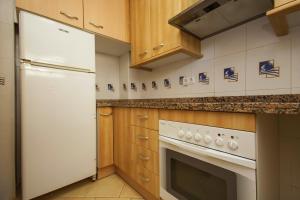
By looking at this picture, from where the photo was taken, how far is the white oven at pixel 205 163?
579mm

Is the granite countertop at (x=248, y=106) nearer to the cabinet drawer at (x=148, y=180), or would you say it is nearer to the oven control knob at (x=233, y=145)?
the oven control knob at (x=233, y=145)

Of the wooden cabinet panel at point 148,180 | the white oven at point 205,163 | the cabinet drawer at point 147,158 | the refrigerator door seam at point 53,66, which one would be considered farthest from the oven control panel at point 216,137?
the refrigerator door seam at point 53,66

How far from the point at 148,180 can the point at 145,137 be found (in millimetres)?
308

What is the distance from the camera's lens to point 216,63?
1209mm

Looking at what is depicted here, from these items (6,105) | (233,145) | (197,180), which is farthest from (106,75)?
(233,145)

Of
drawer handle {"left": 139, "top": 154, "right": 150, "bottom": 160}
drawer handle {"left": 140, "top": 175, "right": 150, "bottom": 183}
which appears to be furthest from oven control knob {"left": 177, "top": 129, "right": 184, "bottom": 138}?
drawer handle {"left": 140, "top": 175, "right": 150, "bottom": 183}

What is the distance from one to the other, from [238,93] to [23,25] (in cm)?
161

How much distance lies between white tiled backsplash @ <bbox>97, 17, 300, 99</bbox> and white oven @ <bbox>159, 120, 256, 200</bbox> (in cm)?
56

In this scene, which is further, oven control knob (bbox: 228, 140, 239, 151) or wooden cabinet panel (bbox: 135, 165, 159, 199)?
wooden cabinet panel (bbox: 135, 165, 159, 199)

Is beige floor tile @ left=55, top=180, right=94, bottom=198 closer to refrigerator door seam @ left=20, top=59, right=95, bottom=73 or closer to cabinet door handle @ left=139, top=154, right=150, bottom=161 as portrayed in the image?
cabinet door handle @ left=139, top=154, right=150, bottom=161

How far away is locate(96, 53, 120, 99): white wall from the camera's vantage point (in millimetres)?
2006

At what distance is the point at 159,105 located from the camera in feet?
3.16

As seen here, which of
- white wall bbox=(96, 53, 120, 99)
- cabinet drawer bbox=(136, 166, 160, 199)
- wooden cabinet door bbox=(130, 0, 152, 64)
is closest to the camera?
cabinet drawer bbox=(136, 166, 160, 199)

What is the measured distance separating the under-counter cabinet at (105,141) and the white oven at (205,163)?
0.76 meters
